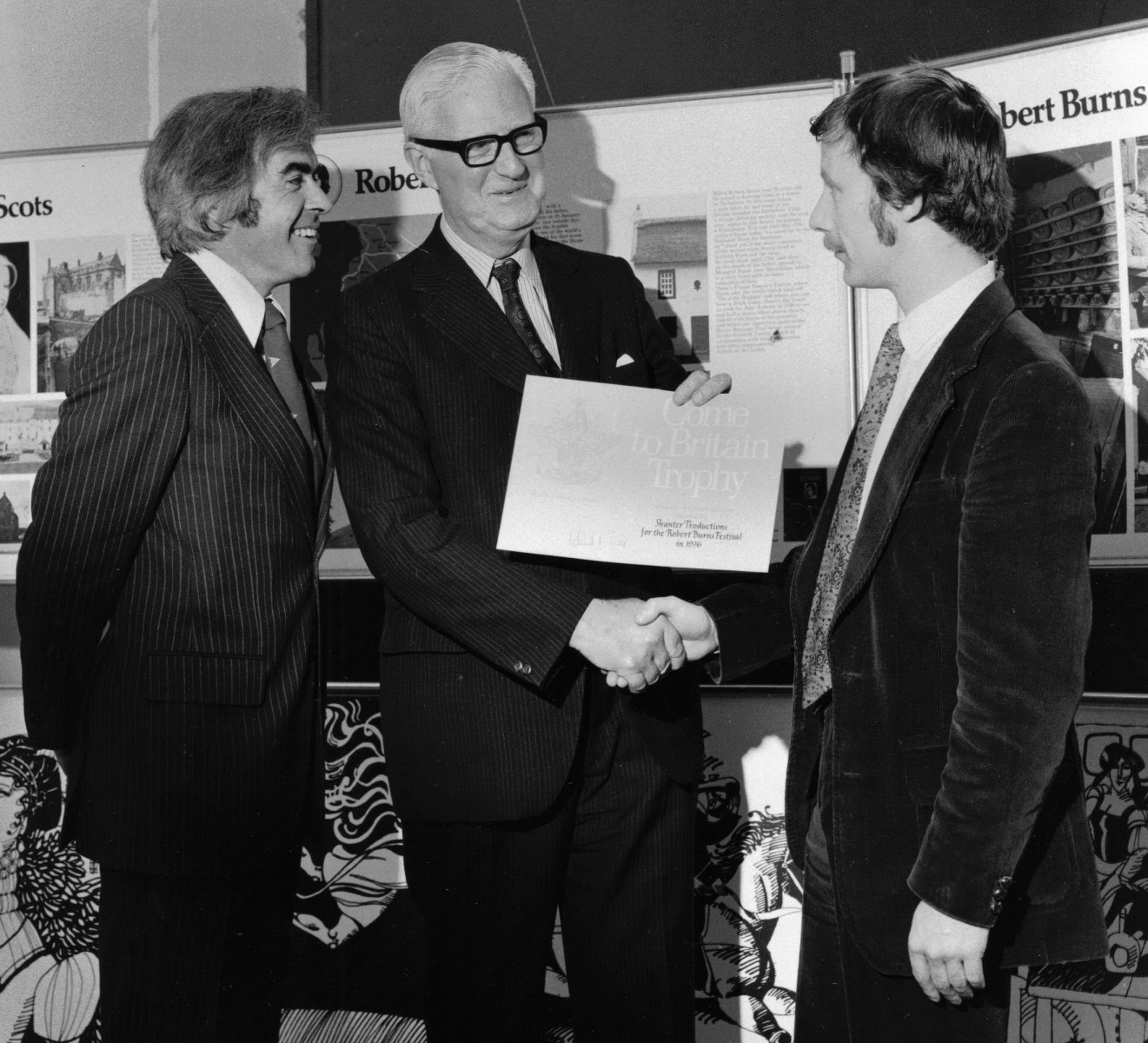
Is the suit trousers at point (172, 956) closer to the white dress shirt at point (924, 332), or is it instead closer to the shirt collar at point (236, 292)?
the shirt collar at point (236, 292)

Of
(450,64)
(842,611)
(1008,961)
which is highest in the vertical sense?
(450,64)

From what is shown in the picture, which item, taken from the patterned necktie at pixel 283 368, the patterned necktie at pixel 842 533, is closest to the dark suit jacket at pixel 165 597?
the patterned necktie at pixel 283 368

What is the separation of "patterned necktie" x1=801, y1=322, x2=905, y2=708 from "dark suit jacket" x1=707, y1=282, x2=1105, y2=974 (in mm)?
84

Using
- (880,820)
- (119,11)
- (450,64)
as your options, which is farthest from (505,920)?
(119,11)

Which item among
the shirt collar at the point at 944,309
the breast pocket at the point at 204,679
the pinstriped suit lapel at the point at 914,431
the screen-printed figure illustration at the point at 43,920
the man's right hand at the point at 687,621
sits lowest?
the screen-printed figure illustration at the point at 43,920

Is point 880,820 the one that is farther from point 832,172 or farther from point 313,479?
point 313,479

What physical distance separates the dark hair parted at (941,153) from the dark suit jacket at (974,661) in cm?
11

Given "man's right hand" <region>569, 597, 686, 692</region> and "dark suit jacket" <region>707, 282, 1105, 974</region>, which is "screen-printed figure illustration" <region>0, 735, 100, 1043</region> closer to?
"man's right hand" <region>569, 597, 686, 692</region>

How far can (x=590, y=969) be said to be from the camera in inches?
84.3

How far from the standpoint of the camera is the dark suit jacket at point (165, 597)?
1876mm

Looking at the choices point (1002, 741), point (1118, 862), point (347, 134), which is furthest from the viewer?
point (347, 134)

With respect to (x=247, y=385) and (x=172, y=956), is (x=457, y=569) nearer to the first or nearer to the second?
(x=247, y=385)

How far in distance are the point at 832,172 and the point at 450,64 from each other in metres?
0.83

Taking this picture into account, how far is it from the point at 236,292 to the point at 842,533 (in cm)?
112
